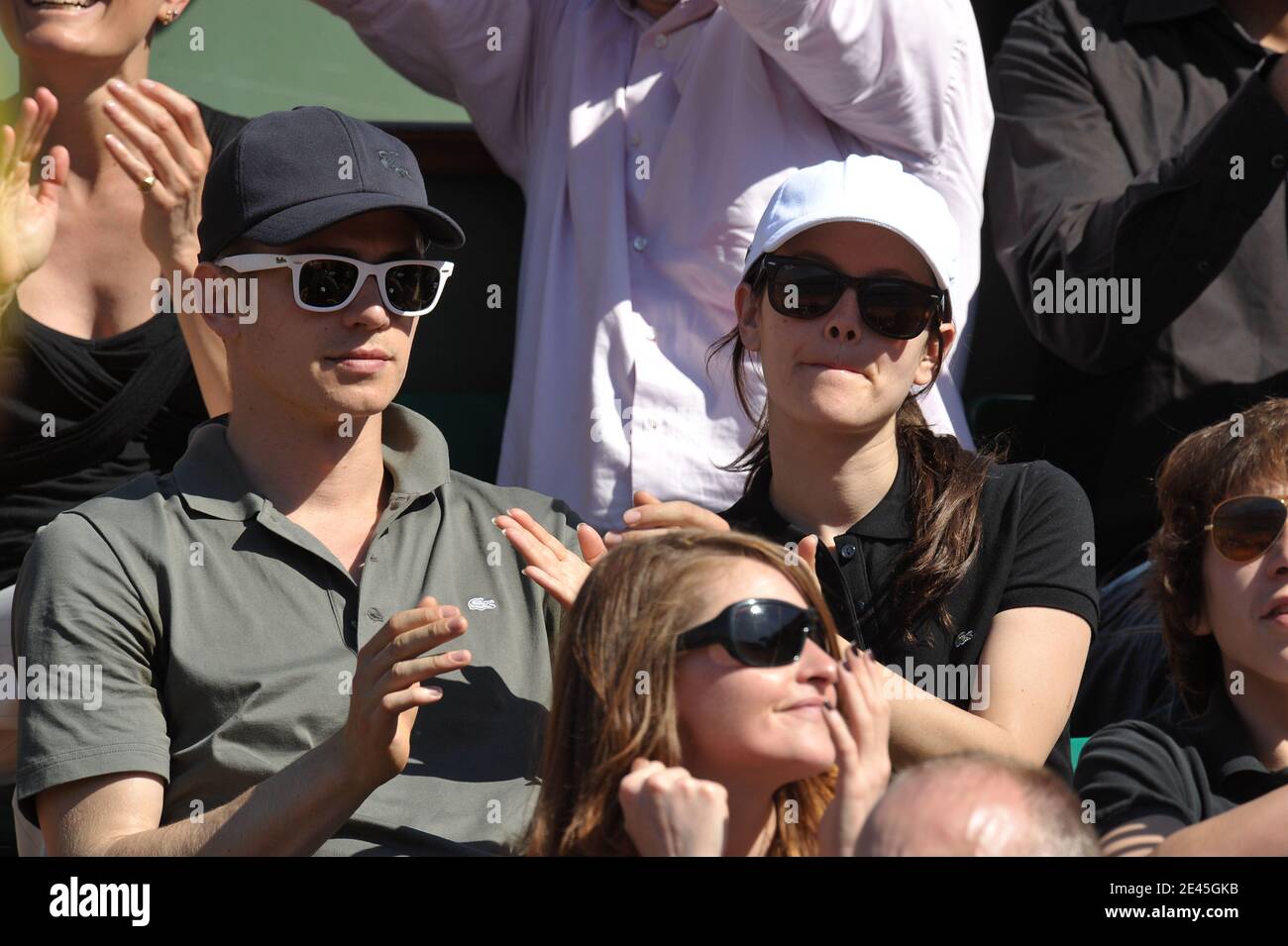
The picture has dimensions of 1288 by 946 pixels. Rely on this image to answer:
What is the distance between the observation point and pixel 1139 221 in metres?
3.25

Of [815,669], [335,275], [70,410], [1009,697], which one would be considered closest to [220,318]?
[335,275]

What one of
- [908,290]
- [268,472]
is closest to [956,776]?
[908,290]

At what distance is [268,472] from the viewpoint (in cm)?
262

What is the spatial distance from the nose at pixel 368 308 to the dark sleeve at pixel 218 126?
1020 mm

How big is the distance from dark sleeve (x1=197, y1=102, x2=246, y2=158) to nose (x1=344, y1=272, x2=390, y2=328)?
→ 102cm

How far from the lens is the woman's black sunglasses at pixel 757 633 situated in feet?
6.91

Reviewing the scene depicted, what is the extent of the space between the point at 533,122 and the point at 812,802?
179cm

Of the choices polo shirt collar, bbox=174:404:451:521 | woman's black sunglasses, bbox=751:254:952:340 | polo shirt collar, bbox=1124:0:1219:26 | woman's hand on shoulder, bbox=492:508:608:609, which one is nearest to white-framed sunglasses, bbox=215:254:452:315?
polo shirt collar, bbox=174:404:451:521

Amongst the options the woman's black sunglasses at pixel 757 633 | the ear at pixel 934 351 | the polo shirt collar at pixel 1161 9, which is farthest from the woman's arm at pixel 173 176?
the polo shirt collar at pixel 1161 9

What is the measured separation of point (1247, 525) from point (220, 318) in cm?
146

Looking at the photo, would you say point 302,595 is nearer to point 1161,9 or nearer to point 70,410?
point 70,410

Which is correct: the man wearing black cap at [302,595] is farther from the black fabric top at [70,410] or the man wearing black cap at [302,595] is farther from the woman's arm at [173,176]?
the black fabric top at [70,410]
